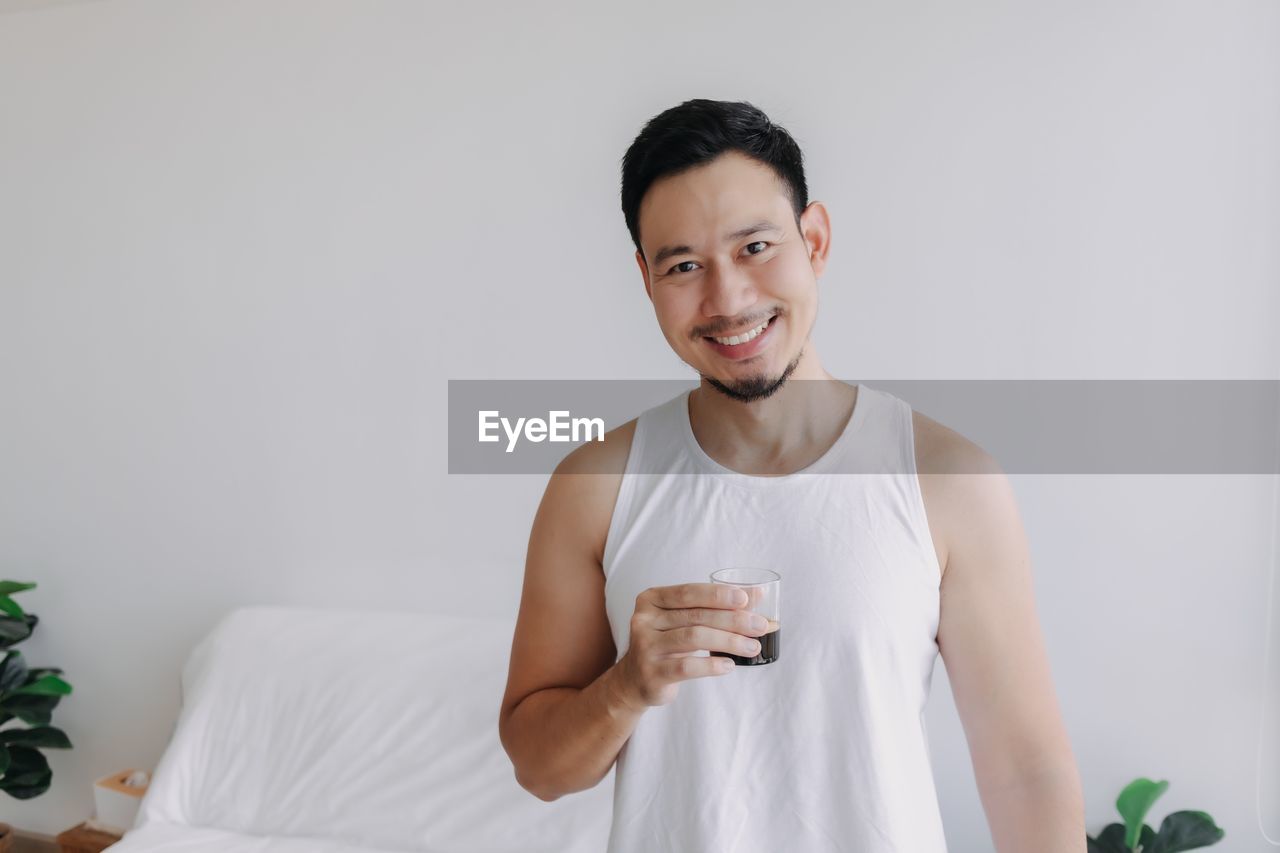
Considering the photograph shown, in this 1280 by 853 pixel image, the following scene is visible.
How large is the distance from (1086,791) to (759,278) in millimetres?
1756

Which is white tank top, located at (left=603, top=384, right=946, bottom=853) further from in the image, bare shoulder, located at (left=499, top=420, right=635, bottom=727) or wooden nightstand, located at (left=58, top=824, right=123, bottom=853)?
wooden nightstand, located at (left=58, top=824, right=123, bottom=853)

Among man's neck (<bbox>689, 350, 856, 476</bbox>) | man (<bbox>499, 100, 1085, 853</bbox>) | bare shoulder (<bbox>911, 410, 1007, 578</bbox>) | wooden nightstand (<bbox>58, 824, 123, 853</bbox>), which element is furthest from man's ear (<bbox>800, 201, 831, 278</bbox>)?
wooden nightstand (<bbox>58, 824, 123, 853</bbox>)

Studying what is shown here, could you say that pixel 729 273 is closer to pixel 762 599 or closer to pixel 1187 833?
pixel 762 599

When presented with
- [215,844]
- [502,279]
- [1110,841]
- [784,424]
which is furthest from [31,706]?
[1110,841]

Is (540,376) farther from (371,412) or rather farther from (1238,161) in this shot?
(1238,161)

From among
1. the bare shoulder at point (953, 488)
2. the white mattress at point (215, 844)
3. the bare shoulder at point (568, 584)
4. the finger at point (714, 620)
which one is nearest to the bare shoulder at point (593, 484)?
the bare shoulder at point (568, 584)

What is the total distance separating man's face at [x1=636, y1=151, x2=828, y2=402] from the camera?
1.09 m

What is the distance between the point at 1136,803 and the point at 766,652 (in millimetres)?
1559

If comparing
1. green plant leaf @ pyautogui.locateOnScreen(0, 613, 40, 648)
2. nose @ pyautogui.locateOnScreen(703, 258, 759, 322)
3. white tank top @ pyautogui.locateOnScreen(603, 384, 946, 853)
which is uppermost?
nose @ pyautogui.locateOnScreen(703, 258, 759, 322)

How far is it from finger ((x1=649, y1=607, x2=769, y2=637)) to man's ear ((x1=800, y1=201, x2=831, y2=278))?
44cm

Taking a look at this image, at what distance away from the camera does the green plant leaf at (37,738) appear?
2986 mm

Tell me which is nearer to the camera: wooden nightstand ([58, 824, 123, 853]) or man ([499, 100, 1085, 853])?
man ([499, 100, 1085, 853])

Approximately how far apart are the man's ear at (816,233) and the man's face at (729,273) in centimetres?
7

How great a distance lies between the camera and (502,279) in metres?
2.67
